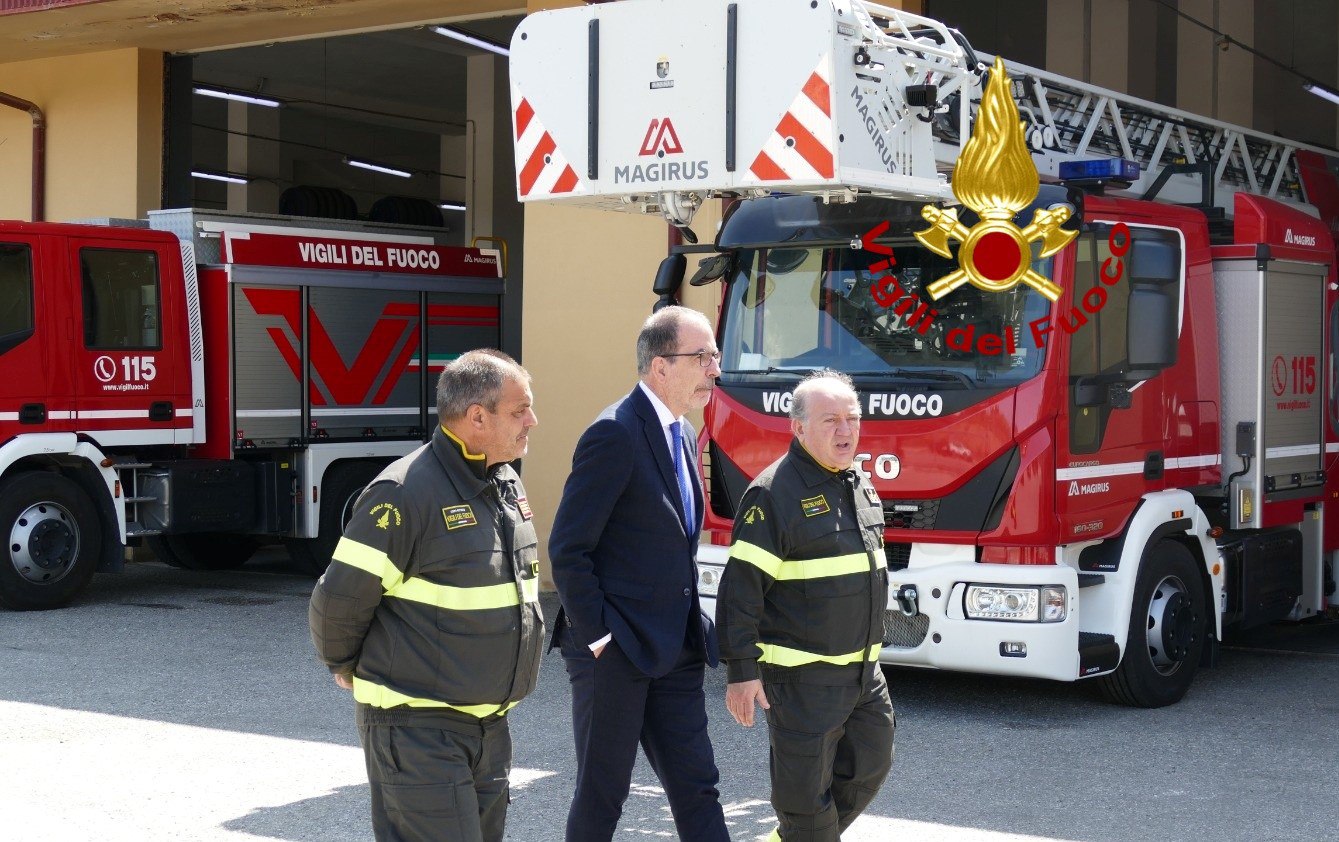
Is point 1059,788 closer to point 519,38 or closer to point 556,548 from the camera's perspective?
point 556,548

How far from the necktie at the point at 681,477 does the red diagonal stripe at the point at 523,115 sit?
3026 mm

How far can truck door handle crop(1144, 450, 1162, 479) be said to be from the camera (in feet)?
27.0

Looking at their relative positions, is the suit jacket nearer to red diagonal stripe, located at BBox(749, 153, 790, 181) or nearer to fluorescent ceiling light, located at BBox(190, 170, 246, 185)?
red diagonal stripe, located at BBox(749, 153, 790, 181)

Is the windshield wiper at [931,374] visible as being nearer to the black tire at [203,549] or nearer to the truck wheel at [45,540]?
the truck wheel at [45,540]

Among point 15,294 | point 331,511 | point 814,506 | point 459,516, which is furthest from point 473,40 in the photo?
point 459,516

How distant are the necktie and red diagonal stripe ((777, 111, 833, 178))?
7.10ft

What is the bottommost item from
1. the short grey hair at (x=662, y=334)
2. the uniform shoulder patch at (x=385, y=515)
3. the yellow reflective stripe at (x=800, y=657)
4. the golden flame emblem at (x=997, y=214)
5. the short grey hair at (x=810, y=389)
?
the yellow reflective stripe at (x=800, y=657)

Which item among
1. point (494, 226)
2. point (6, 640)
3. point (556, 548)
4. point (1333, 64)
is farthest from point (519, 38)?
point (1333, 64)

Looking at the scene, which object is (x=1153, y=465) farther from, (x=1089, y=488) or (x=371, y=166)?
(x=371, y=166)

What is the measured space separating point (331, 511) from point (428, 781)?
9716mm

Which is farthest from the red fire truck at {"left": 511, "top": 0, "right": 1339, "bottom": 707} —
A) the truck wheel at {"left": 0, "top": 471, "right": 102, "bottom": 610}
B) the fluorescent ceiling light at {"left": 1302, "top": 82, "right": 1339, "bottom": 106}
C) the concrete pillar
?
the concrete pillar

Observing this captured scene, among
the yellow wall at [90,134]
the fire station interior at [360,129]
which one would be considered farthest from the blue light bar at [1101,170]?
the yellow wall at [90,134]

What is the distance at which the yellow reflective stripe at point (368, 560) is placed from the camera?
3.86 metres

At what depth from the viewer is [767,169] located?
6.73m
